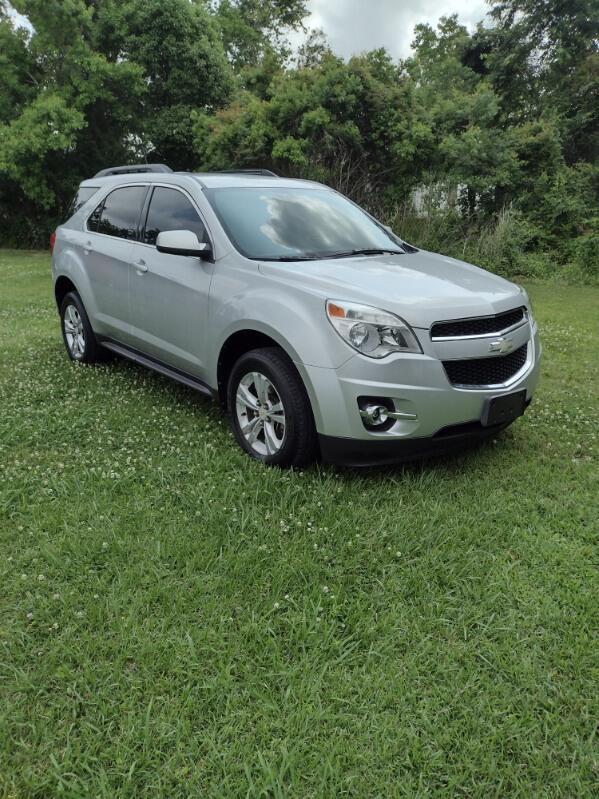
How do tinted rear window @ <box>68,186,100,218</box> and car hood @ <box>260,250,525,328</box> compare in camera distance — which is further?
tinted rear window @ <box>68,186,100,218</box>

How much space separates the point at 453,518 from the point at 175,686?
1652 millimetres

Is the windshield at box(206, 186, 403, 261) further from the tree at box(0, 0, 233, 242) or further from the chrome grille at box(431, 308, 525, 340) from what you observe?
the tree at box(0, 0, 233, 242)

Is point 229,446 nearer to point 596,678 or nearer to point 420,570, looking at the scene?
point 420,570

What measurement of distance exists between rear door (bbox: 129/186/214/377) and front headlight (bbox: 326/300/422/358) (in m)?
1.13

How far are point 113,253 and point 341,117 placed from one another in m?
10.2

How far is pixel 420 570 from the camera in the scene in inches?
110

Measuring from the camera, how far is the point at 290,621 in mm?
2457

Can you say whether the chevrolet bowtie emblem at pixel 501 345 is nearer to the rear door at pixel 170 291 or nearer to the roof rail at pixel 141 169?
the rear door at pixel 170 291

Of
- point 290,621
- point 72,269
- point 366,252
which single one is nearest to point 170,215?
point 366,252

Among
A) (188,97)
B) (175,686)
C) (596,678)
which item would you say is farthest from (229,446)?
(188,97)

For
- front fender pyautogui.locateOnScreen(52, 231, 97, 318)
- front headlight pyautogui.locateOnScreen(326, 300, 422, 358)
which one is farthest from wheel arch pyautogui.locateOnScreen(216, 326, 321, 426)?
front fender pyautogui.locateOnScreen(52, 231, 97, 318)

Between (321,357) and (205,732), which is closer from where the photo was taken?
(205,732)

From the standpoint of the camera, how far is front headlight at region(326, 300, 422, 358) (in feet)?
10.5

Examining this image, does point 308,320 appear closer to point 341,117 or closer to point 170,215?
point 170,215
